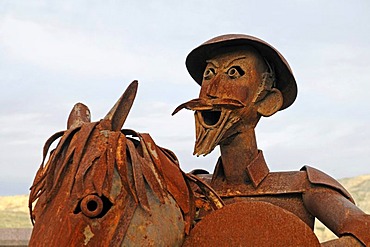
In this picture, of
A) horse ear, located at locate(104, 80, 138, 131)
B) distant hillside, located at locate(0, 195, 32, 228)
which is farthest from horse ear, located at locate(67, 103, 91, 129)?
distant hillside, located at locate(0, 195, 32, 228)

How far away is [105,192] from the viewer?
1.94 meters

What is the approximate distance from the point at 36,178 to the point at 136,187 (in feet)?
1.05

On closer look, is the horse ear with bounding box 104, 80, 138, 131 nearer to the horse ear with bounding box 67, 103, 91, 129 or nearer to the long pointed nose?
the horse ear with bounding box 67, 103, 91, 129

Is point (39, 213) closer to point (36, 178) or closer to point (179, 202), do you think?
point (36, 178)

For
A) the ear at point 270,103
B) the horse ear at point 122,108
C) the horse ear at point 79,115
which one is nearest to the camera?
the horse ear at point 122,108

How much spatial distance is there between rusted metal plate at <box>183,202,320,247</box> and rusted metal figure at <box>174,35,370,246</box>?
278 mm

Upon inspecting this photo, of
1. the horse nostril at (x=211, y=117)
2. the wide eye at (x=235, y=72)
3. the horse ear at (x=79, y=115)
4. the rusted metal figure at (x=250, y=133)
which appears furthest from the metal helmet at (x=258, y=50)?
the horse ear at (x=79, y=115)

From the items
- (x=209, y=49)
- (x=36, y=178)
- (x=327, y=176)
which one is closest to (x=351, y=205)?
(x=327, y=176)

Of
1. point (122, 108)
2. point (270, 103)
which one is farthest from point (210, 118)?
point (122, 108)

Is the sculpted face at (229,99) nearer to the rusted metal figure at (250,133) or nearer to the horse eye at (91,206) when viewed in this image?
the rusted metal figure at (250,133)

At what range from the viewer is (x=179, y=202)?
2143 millimetres

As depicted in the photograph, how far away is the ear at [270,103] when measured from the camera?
307 cm

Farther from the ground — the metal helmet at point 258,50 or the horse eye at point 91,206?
the metal helmet at point 258,50

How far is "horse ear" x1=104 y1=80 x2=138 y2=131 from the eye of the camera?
2.04 meters
